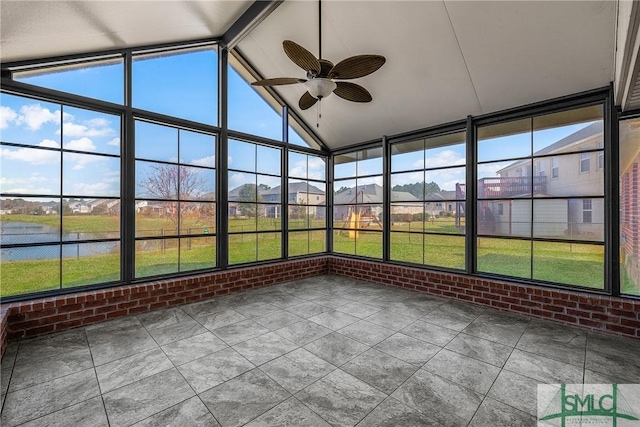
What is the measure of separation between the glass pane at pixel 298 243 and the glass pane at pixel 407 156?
2.29m

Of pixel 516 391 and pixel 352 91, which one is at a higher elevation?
pixel 352 91

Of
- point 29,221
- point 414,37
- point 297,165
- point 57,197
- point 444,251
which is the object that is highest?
point 414,37

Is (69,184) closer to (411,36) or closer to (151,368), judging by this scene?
(151,368)

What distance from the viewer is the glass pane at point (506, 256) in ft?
13.0

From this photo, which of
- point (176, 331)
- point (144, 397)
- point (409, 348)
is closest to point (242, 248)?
point (176, 331)

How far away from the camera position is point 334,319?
352 cm

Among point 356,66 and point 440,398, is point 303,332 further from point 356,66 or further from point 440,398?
point 356,66

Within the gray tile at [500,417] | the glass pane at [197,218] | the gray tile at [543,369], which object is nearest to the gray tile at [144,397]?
the gray tile at [500,417]

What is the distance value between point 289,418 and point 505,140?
452 centimetres

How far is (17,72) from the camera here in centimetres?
310

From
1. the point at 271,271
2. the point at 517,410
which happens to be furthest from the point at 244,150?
the point at 517,410

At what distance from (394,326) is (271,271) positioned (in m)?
2.56

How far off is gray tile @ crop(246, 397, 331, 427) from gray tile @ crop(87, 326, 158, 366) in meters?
1.60

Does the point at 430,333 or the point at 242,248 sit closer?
the point at 430,333
